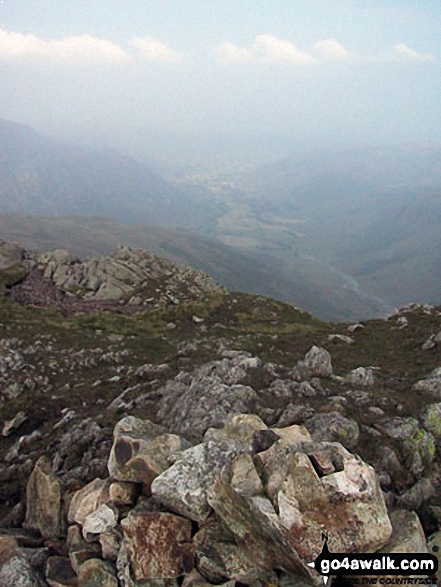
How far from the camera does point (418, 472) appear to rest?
20.2 meters

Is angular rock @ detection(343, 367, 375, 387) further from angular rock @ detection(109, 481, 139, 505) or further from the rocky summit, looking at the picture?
angular rock @ detection(109, 481, 139, 505)

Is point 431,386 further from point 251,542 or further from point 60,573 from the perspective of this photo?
point 60,573

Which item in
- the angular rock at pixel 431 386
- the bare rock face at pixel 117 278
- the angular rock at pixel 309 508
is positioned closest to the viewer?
the angular rock at pixel 309 508

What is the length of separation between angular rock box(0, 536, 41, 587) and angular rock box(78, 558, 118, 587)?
1.94 m

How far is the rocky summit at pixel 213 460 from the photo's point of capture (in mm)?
14398

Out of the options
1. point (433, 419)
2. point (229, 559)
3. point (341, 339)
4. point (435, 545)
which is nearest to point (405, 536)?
point (435, 545)

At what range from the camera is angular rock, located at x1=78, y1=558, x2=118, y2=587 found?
14836mm

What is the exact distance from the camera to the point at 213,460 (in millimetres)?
16812

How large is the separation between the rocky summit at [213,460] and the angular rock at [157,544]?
0.03 metres

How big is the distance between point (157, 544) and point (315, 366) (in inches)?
794

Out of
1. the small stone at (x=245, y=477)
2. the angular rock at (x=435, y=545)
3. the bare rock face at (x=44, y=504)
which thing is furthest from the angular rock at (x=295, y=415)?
the bare rock face at (x=44, y=504)

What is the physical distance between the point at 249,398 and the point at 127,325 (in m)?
41.8

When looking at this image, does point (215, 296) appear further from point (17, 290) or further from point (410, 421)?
point (410, 421)

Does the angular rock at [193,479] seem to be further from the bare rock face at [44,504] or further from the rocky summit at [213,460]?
the bare rock face at [44,504]
